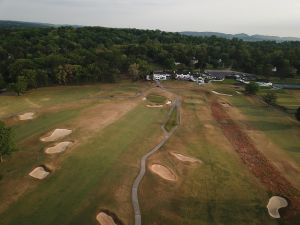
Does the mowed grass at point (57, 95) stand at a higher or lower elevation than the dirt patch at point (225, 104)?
lower

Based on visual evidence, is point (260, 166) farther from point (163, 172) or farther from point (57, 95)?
point (57, 95)

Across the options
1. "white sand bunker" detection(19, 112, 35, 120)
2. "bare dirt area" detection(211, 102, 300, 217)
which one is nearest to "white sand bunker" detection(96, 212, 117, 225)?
"bare dirt area" detection(211, 102, 300, 217)

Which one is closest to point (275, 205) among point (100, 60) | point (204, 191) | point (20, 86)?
point (204, 191)

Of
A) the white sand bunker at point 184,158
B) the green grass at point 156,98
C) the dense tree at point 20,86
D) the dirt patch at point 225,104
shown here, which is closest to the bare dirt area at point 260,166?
the white sand bunker at point 184,158

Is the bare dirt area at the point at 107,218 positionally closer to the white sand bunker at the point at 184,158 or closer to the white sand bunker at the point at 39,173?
the white sand bunker at the point at 39,173

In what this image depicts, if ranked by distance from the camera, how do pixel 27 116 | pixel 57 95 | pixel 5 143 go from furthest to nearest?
pixel 57 95, pixel 27 116, pixel 5 143
